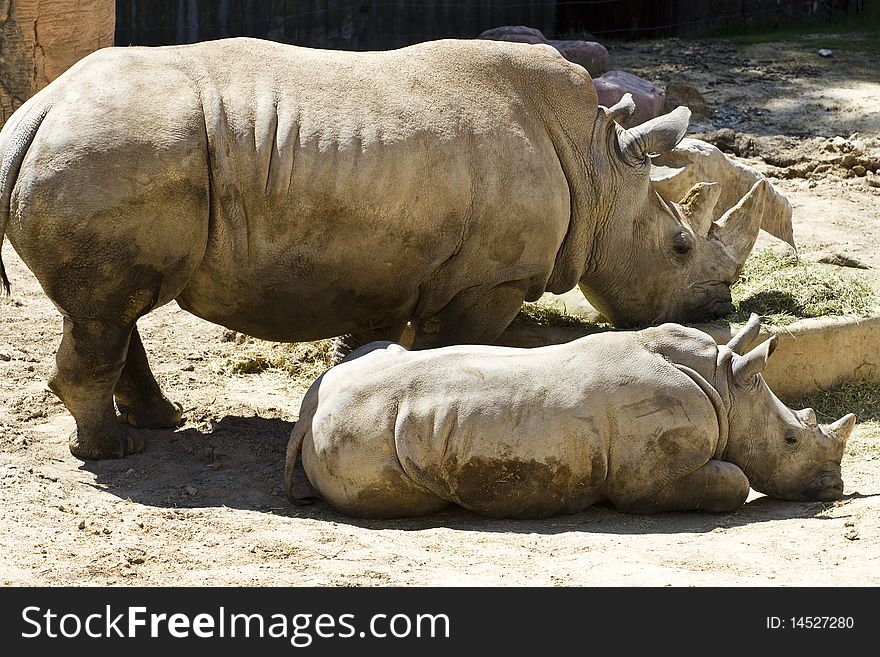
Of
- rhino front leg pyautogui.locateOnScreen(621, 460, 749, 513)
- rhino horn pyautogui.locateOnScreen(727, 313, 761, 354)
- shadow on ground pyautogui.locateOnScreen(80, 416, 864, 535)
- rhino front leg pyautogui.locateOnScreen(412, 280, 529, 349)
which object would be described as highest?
rhino horn pyautogui.locateOnScreen(727, 313, 761, 354)

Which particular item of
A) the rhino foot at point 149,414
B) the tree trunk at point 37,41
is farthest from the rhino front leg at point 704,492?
the tree trunk at point 37,41

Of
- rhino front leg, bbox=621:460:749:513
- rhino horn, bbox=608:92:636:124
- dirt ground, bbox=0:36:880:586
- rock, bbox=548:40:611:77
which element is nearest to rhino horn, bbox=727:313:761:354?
rhino front leg, bbox=621:460:749:513

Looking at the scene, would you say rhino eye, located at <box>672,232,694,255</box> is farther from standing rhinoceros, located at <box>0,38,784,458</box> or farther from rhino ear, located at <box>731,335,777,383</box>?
rhino ear, located at <box>731,335,777,383</box>

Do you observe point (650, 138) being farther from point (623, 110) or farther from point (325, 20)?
point (325, 20)

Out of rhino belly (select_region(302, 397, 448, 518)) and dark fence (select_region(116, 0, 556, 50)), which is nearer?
rhino belly (select_region(302, 397, 448, 518))

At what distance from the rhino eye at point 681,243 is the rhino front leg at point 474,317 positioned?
109 centimetres

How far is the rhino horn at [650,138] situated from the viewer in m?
7.17

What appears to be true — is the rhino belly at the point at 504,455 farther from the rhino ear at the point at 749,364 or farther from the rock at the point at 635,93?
the rock at the point at 635,93

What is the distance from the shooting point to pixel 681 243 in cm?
747

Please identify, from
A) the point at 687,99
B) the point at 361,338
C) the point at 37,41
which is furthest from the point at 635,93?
the point at 361,338

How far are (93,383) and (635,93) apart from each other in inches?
263

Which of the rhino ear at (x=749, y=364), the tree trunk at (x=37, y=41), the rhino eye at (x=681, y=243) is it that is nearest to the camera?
the rhino ear at (x=749, y=364)

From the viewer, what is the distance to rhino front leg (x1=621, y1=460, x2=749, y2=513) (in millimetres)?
5602

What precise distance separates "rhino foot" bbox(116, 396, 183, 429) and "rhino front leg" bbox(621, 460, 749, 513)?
2414mm
